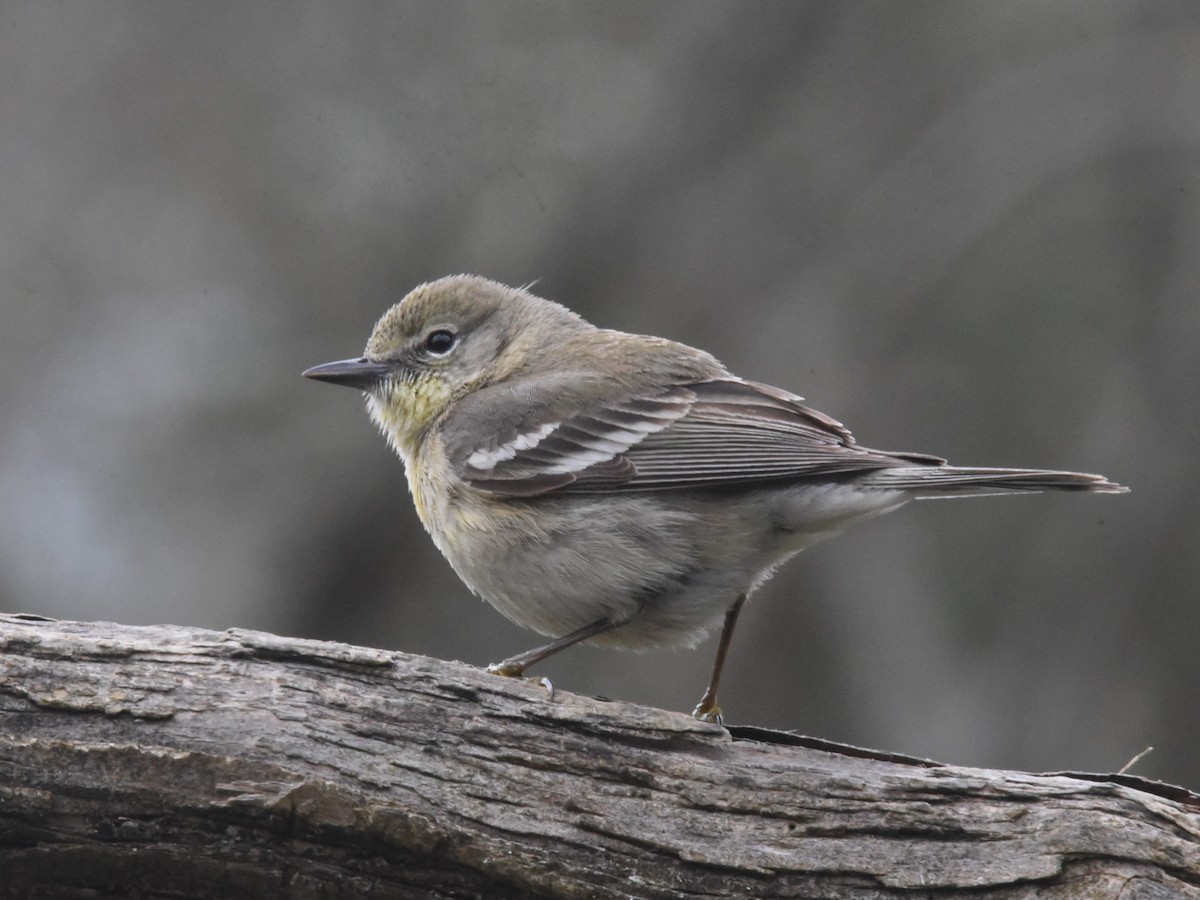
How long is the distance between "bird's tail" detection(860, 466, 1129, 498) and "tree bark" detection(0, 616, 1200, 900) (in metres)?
0.96

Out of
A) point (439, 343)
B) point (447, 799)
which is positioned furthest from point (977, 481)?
point (439, 343)

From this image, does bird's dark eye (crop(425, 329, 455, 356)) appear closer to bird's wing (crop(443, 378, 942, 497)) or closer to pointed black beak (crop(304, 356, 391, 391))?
pointed black beak (crop(304, 356, 391, 391))

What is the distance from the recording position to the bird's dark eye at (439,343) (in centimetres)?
592

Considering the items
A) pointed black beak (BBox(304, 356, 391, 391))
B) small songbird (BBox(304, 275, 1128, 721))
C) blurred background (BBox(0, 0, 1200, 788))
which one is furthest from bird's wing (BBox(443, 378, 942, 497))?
blurred background (BBox(0, 0, 1200, 788))

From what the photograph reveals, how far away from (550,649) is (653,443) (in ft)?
3.05

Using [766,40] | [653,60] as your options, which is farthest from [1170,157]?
[653,60]

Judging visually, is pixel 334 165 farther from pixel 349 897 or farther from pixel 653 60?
pixel 349 897

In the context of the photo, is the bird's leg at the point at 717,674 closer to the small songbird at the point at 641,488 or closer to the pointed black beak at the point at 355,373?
the small songbird at the point at 641,488

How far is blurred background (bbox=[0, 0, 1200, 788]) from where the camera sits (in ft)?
27.6

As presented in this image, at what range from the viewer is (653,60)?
9.91 metres

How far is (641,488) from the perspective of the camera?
4.80 m

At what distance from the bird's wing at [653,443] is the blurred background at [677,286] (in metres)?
3.80

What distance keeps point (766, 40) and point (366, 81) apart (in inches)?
128

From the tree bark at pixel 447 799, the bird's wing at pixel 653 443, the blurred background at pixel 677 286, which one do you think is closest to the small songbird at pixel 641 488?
the bird's wing at pixel 653 443
